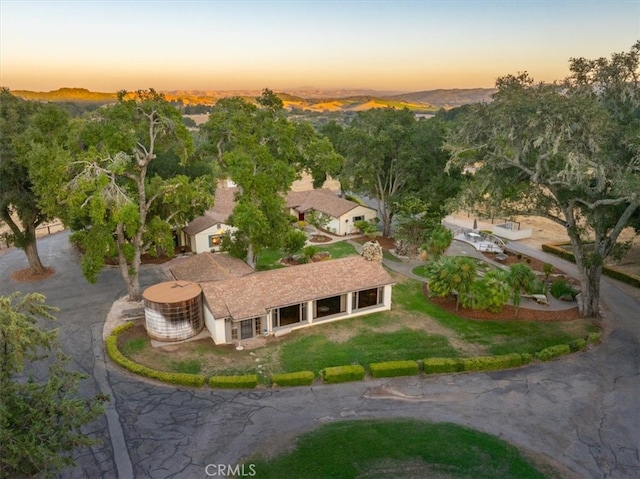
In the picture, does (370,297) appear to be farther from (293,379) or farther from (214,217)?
(214,217)

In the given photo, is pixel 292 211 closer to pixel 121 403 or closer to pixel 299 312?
pixel 299 312

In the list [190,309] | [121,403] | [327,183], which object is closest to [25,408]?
[121,403]

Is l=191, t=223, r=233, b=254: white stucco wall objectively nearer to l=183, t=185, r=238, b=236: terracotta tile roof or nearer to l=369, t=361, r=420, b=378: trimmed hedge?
l=183, t=185, r=238, b=236: terracotta tile roof

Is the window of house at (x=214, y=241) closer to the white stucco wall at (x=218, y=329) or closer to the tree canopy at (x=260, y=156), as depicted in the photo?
the tree canopy at (x=260, y=156)

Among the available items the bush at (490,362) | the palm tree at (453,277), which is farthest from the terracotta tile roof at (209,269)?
the bush at (490,362)

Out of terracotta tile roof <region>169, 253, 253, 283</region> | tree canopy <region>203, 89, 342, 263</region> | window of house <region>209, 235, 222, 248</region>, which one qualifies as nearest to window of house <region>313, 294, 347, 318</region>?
terracotta tile roof <region>169, 253, 253, 283</region>

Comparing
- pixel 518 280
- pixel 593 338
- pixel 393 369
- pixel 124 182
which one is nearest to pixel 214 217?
pixel 124 182
